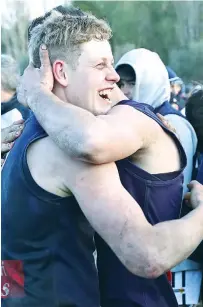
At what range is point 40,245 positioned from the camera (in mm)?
1744

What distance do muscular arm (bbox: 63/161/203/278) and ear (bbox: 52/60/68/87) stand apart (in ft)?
1.13

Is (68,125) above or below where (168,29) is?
above

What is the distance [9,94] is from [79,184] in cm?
308

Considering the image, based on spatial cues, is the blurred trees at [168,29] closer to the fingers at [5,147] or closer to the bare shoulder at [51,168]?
the fingers at [5,147]

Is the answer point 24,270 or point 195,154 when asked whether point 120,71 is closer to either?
point 195,154

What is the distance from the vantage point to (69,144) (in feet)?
5.31

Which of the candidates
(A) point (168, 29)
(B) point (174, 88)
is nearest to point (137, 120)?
(B) point (174, 88)

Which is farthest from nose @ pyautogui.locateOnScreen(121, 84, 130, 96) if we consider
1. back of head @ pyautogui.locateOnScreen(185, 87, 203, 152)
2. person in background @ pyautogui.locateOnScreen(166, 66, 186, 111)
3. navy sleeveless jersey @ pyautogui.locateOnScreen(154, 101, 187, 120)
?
person in background @ pyautogui.locateOnScreen(166, 66, 186, 111)

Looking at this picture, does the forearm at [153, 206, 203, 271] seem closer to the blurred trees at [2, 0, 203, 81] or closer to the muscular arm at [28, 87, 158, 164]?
the muscular arm at [28, 87, 158, 164]

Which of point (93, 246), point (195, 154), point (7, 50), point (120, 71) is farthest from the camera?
point (7, 50)

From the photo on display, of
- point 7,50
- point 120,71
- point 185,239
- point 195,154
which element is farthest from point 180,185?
point 7,50

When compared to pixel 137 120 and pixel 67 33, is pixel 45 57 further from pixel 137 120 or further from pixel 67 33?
pixel 137 120

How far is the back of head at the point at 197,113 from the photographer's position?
3072mm

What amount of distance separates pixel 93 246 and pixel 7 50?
18.5 ft
